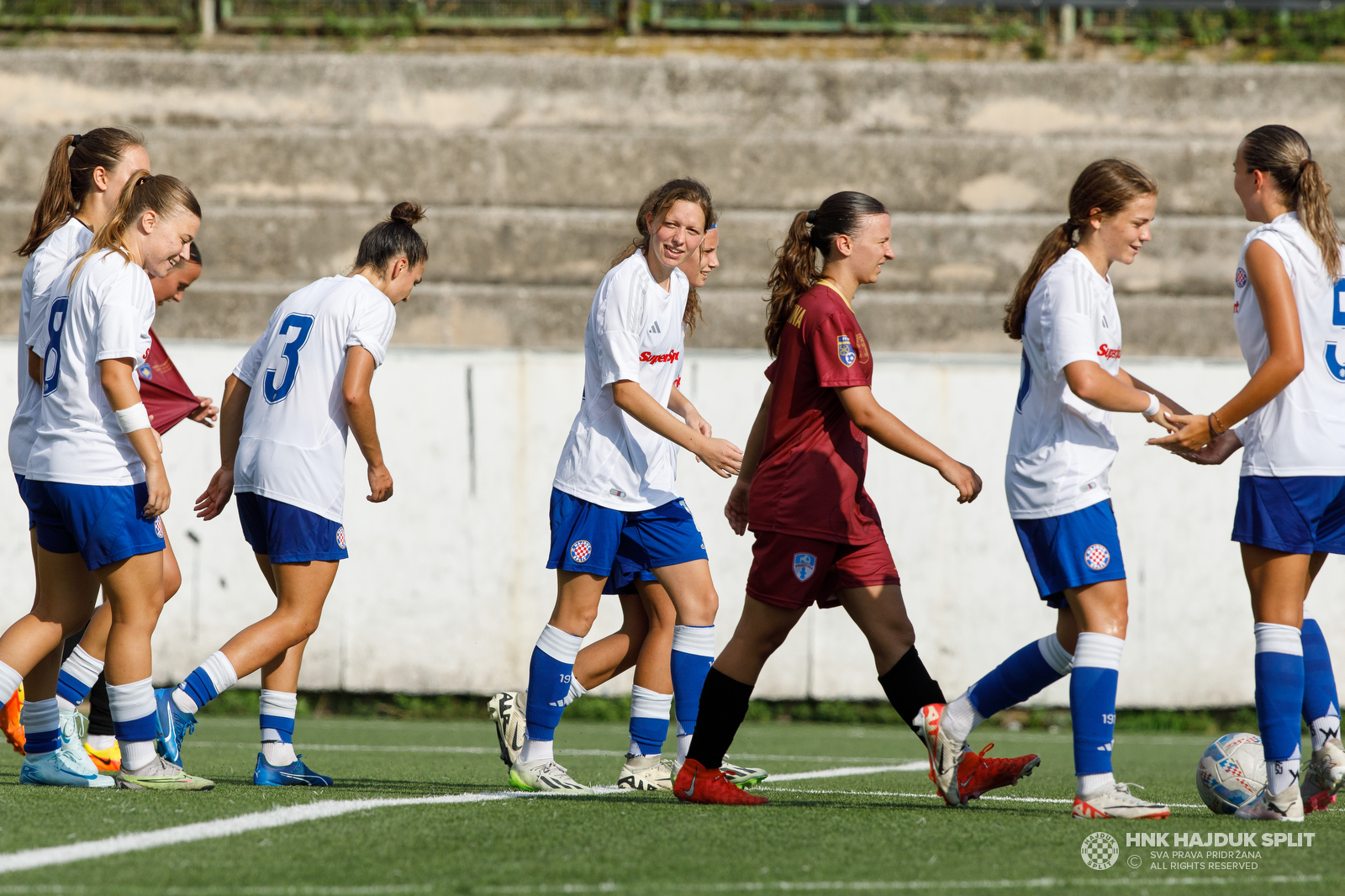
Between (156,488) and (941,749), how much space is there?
251cm

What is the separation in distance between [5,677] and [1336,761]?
4219 millimetres

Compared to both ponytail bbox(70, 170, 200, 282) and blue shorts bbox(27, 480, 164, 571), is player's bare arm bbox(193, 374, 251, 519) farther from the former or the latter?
ponytail bbox(70, 170, 200, 282)

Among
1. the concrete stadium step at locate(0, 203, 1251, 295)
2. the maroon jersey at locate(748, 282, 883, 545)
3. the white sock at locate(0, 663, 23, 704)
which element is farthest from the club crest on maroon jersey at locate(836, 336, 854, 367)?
the concrete stadium step at locate(0, 203, 1251, 295)

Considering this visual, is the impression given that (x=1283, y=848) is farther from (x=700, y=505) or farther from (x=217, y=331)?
(x=217, y=331)

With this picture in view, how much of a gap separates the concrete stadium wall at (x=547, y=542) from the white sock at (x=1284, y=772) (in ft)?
14.6

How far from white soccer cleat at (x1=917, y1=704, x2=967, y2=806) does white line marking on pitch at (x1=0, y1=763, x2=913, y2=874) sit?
1111 mm

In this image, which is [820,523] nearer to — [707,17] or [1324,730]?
[1324,730]

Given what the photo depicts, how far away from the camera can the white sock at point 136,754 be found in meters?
4.36

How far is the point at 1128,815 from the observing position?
386cm

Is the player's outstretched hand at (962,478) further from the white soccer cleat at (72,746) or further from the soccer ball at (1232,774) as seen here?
the white soccer cleat at (72,746)

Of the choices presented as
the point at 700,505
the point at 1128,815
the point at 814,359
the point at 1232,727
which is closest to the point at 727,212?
the point at 700,505

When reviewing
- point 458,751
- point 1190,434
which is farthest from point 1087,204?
point 458,751

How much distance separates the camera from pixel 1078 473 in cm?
390

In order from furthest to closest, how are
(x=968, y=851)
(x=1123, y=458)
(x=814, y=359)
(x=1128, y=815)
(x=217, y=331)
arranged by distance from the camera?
1. (x=217, y=331)
2. (x=1123, y=458)
3. (x=814, y=359)
4. (x=1128, y=815)
5. (x=968, y=851)
